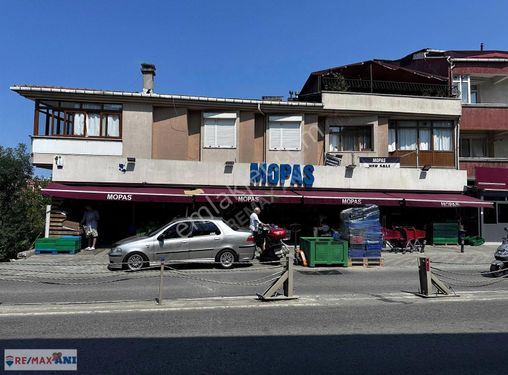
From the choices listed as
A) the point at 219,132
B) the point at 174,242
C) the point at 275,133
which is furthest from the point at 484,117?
the point at 174,242

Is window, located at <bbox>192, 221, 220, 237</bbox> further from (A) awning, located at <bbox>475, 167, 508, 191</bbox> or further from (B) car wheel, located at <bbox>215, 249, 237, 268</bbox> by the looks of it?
(A) awning, located at <bbox>475, 167, 508, 191</bbox>

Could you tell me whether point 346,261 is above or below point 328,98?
below

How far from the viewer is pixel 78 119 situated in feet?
64.8

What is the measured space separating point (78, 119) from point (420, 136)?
17680 mm

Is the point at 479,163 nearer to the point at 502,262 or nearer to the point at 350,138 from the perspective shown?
the point at 350,138

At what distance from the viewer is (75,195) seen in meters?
16.8

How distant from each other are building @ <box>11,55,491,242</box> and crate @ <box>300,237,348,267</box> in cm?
484

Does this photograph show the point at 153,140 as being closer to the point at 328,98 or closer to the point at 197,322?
the point at 328,98

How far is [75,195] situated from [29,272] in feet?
15.5

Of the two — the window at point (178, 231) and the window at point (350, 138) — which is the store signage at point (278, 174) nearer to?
the window at point (350, 138)

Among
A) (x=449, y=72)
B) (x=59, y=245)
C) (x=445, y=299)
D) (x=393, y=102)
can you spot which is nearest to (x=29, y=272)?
(x=59, y=245)

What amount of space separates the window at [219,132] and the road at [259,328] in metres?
11.4

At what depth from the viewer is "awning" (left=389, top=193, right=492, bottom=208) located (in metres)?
19.4

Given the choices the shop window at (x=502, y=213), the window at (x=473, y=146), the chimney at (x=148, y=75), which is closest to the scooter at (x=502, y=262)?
the shop window at (x=502, y=213)
